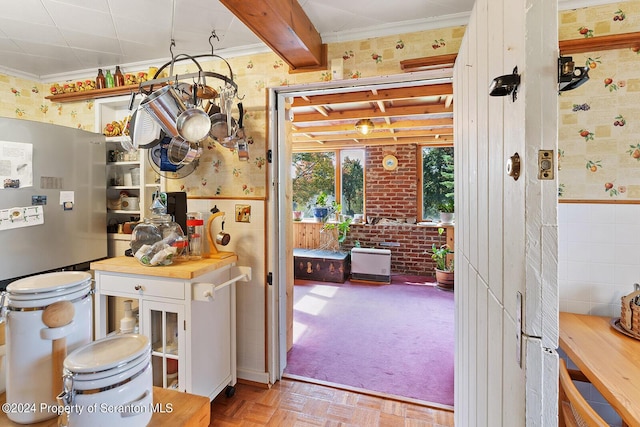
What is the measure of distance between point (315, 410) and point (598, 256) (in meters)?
1.83

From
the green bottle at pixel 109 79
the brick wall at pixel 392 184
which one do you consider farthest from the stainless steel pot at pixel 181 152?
the brick wall at pixel 392 184

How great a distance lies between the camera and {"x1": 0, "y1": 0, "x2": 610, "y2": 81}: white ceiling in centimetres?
162

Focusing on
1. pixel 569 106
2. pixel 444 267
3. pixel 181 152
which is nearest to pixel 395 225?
pixel 444 267

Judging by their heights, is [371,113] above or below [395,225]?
above

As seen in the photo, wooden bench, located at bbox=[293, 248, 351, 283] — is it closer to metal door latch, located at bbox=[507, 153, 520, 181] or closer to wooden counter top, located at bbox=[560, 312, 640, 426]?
wooden counter top, located at bbox=[560, 312, 640, 426]

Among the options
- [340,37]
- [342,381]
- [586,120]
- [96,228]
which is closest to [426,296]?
[342,381]

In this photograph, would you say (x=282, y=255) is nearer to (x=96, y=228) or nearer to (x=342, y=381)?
(x=342, y=381)

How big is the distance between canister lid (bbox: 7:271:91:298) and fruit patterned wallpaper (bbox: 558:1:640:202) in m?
2.08

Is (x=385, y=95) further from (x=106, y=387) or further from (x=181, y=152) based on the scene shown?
(x=106, y=387)

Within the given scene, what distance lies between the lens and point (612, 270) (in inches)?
60.4

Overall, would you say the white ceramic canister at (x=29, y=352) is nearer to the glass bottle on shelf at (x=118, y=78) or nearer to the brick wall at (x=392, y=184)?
the glass bottle on shelf at (x=118, y=78)

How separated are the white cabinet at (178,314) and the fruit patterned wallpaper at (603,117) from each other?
6.80ft

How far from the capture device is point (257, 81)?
2066 millimetres

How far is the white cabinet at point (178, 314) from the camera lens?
5.33 feet
